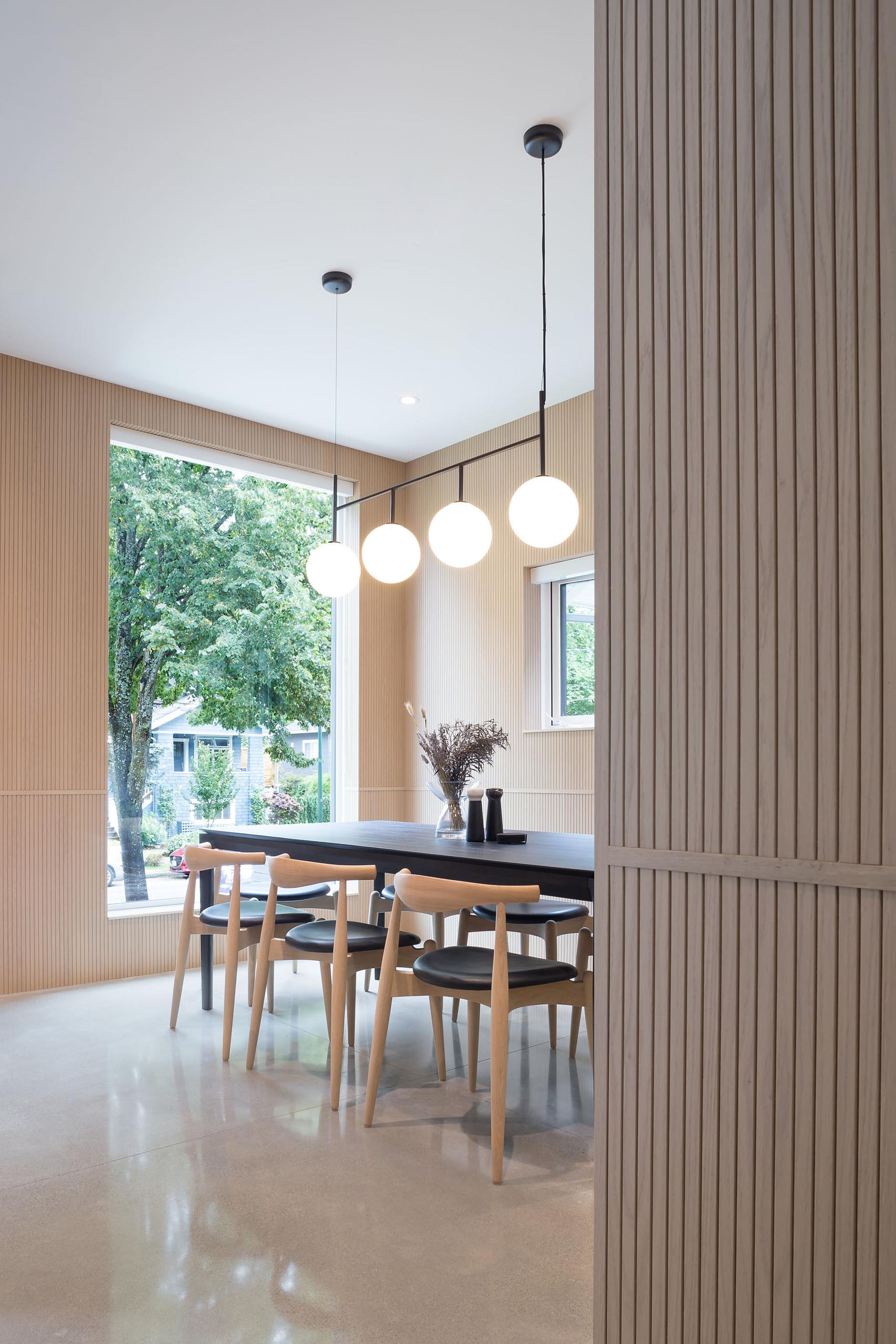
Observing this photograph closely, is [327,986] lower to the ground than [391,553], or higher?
lower

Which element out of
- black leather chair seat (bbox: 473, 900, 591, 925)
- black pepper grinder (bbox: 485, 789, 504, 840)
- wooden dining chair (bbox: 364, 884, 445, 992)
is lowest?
wooden dining chair (bbox: 364, 884, 445, 992)

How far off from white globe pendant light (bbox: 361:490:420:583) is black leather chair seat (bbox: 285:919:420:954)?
1.34 metres

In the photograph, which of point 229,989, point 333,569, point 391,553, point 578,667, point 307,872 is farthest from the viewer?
point 578,667

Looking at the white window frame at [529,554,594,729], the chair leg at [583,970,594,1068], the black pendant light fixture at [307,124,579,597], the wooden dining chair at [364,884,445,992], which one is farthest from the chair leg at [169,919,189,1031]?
the white window frame at [529,554,594,729]

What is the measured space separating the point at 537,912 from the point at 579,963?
0.30m

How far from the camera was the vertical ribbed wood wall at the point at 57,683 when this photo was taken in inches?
171

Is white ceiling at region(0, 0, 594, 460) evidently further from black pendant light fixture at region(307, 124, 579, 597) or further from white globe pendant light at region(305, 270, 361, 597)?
white globe pendant light at region(305, 270, 361, 597)

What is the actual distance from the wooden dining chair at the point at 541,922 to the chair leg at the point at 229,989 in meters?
0.80

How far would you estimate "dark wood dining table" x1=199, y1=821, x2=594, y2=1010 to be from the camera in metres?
2.54

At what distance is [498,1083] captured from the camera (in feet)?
7.82

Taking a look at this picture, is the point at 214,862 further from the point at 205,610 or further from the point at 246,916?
the point at 205,610

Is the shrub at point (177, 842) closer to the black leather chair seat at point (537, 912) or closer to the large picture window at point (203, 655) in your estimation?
the large picture window at point (203, 655)

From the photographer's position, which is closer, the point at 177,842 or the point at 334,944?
the point at 334,944

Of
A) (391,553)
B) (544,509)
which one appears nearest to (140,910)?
(391,553)
